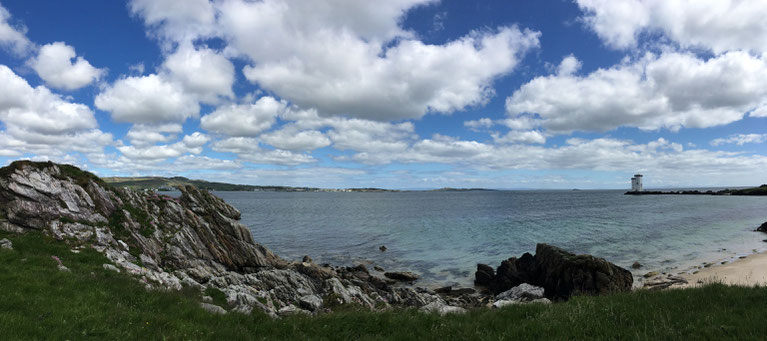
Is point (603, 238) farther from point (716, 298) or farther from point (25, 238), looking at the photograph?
point (25, 238)

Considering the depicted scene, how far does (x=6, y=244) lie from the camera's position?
675 inches

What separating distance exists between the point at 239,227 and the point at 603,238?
5385 cm

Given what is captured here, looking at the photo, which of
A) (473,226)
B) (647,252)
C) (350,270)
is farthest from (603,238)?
(350,270)

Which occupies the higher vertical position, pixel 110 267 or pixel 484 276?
pixel 110 267

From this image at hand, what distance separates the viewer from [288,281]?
26688mm

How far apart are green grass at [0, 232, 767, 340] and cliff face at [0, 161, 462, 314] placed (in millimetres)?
4514

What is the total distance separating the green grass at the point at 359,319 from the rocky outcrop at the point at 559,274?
12931mm

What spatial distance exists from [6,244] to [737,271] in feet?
178

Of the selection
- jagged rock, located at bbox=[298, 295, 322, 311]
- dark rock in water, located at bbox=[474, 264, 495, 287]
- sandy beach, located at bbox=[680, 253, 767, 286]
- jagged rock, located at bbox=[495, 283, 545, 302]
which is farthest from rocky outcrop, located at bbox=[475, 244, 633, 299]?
jagged rock, located at bbox=[298, 295, 322, 311]

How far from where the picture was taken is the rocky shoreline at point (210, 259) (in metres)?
20.6

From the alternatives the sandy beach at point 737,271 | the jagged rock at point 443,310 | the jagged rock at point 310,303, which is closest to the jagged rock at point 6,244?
the jagged rock at point 310,303

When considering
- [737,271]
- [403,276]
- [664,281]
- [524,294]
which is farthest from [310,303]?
[737,271]

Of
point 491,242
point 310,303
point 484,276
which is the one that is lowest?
point 484,276

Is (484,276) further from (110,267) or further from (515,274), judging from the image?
(110,267)
